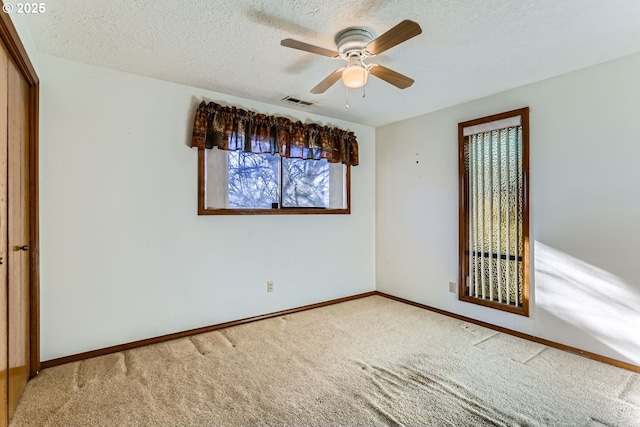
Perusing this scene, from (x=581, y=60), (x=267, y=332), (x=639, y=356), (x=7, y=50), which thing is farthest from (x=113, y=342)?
(x=581, y=60)

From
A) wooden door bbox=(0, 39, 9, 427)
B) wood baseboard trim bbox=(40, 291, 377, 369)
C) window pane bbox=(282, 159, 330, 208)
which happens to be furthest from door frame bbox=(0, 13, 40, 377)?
window pane bbox=(282, 159, 330, 208)

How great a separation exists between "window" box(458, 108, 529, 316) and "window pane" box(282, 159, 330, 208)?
158 cm

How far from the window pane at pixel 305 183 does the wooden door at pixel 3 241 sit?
91.1 inches

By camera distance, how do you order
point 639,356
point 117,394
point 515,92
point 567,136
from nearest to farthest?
1. point 117,394
2. point 639,356
3. point 567,136
4. point 515,92

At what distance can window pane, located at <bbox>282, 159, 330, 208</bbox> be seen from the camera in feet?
12.1

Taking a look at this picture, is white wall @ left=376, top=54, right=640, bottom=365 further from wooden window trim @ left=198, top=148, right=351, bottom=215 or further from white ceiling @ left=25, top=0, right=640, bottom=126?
wooden window trim @ left=198, top=148, right=351, bottom=215

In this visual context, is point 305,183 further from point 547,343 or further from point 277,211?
point 547,343

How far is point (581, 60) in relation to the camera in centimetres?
249

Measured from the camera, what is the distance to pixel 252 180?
3.46 meters

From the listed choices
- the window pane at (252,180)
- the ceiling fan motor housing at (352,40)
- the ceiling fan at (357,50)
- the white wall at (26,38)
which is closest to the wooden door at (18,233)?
the white wall at (26,38)

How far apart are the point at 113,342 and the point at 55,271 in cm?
73

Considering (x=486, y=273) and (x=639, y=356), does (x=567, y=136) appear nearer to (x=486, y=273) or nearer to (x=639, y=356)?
(x=486, y=273)

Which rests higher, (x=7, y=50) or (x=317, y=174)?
(x=7, y=50)

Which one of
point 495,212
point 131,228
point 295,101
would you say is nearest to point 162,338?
point 131,228
